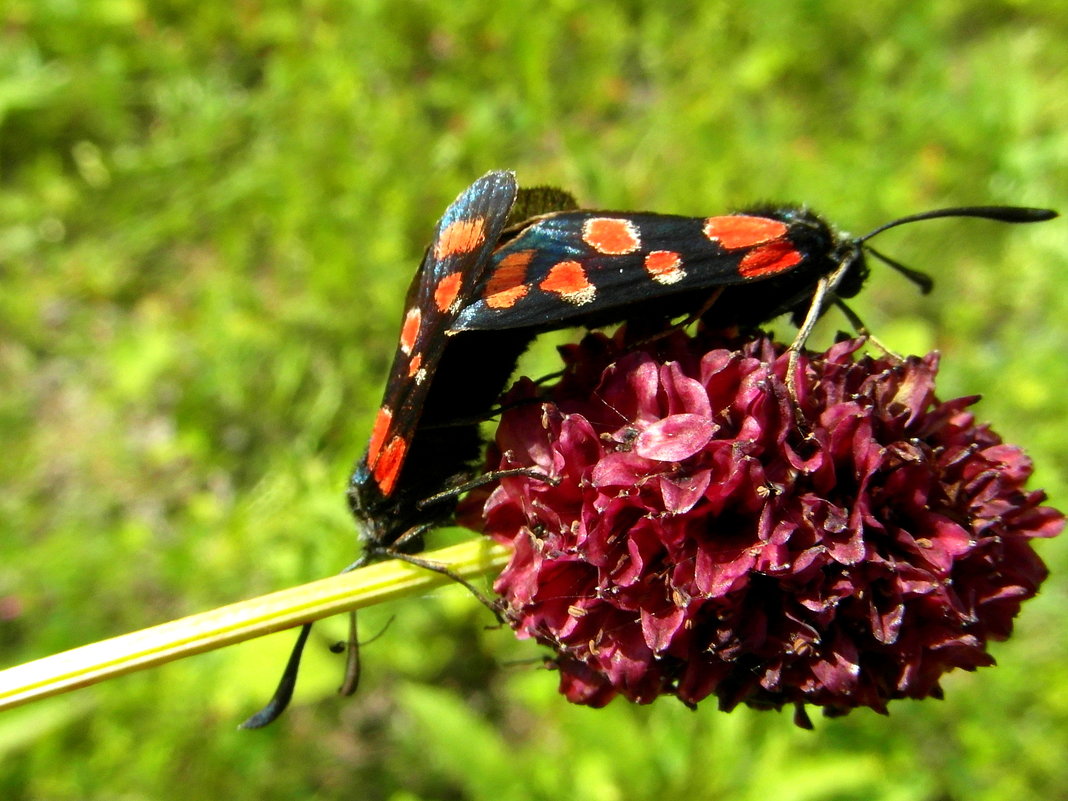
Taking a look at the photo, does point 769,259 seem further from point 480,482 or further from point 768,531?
point 480,482

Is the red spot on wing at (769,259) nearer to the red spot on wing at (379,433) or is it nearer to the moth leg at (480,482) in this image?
the moth leg at (480,482)

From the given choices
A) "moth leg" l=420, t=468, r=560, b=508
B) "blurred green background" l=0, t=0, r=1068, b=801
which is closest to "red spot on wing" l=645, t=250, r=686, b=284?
"moth leg" l=420, t=468, r=560, b=508

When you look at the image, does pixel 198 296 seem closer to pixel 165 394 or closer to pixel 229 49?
pixel 165 394

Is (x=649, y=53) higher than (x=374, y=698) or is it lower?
higher

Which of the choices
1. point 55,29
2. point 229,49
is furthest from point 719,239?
point 55,29

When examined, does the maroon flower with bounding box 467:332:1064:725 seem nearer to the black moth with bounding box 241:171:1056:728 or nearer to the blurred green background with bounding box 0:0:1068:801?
the black moth with bounding box 241:171:1056:728

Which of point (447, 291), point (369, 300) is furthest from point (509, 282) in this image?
point (369, 300)
